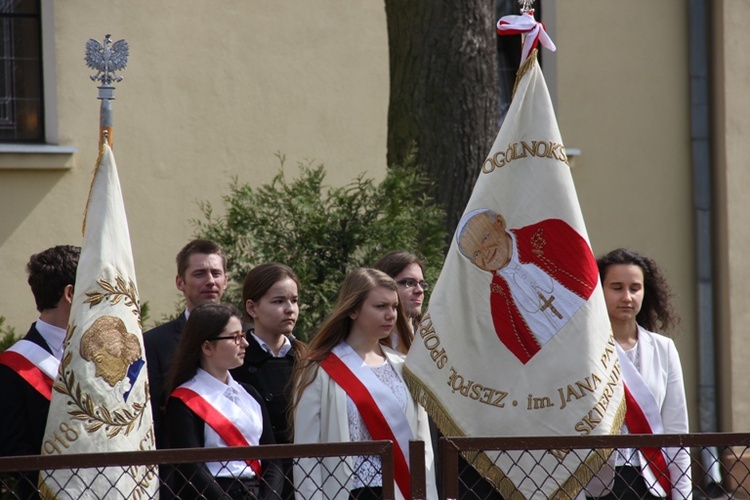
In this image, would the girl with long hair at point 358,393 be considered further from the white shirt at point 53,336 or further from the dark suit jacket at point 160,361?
the white shirt at point 53,336

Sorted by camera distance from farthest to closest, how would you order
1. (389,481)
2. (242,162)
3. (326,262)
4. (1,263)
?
(242,162)
(1,263)
(326,262)
(389,481)

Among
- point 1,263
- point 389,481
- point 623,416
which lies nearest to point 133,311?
point 389,481

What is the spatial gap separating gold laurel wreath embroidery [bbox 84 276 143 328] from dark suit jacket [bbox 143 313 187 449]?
0.38m

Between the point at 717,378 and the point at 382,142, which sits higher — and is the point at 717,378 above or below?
below

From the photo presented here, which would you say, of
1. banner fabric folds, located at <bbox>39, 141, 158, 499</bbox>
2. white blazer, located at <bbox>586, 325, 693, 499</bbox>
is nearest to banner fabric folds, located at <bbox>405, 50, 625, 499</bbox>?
white blazer, located at <bbox>586, 325, 693, 499</bbox>

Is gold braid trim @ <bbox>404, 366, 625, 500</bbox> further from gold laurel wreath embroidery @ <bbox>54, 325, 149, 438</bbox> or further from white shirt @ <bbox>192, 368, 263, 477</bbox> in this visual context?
gold laurel wreath embroidery @ <bbox>54, 325, 149, 438</bbox>

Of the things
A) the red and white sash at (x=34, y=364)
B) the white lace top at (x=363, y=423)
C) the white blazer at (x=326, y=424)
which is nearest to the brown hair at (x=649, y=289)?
the white lace top at (x=363, y=423)

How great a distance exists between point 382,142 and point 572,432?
4.74 metres

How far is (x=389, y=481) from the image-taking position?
2.79 m

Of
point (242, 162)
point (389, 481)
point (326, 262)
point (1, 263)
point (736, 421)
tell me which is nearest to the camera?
point (389, 481)

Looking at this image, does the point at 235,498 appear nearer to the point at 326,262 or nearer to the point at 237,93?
the point at 326,262

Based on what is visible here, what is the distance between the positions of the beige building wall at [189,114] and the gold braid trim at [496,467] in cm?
423

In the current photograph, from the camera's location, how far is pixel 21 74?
7.74 meters

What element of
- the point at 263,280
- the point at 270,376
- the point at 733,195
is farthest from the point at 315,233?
the point at 733,195
